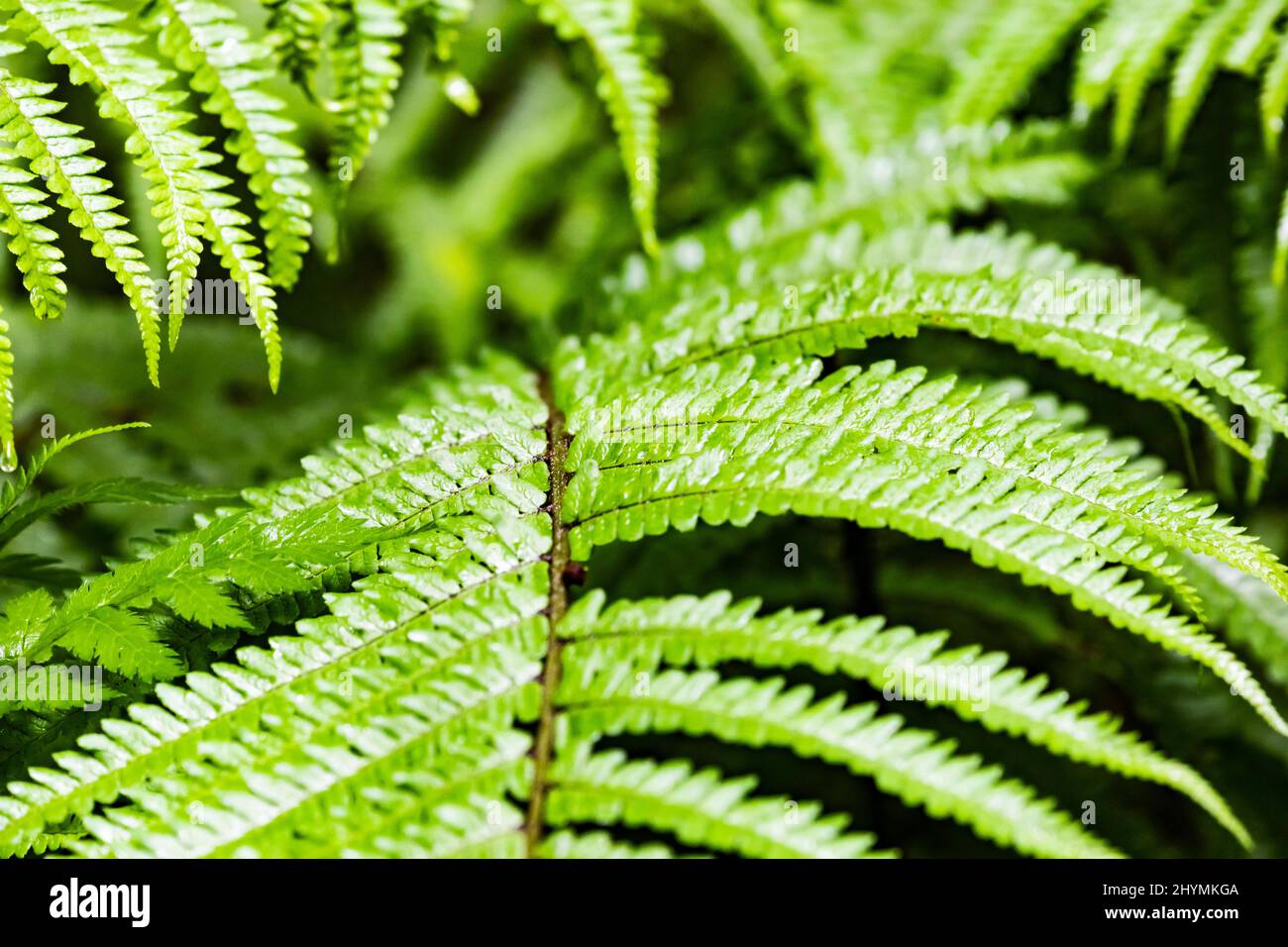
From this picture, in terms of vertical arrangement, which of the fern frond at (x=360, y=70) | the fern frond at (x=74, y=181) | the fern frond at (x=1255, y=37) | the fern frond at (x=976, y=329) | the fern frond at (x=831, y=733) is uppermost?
the fern frond at (x=1255, y=37)

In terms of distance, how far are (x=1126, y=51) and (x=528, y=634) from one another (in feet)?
3.87

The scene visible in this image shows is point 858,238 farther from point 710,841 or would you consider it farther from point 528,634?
point 710,841

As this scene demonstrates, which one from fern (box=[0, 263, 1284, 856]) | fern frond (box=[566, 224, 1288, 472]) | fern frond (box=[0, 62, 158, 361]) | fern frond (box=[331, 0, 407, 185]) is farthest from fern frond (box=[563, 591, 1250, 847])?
fern frond (box=[331, 0, 407, 185])

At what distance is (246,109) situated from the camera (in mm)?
1008

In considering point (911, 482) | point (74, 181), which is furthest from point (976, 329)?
point (74, 181)

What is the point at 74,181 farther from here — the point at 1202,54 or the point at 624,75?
the point at 1202,54

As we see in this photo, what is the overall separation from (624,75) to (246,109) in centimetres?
46

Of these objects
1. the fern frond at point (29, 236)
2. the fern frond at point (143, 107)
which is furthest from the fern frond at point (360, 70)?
the fern frond at point (29, 236)

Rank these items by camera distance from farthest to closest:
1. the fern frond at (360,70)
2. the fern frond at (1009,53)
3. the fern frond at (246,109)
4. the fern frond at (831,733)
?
1. the fern frond at (1009,53)
2. the fern frond at (360,70)
3. the fern frond at (246,109)
4. the fern frond at (831,733)

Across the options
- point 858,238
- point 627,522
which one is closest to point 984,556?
point 627,522

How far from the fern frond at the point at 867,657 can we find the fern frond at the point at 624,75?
59cm

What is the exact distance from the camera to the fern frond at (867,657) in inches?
29.4

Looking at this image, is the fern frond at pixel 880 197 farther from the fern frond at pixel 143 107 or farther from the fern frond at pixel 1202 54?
the fern frond at pixel 143 107

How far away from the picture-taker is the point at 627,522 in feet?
2.90
